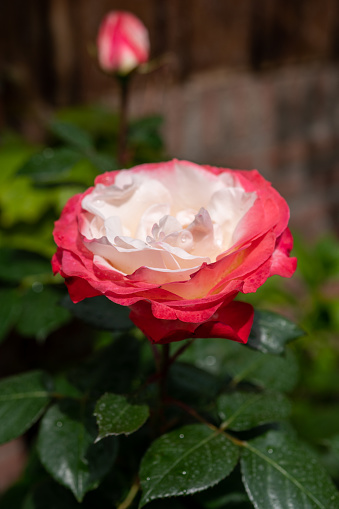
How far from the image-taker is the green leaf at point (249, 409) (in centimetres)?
44

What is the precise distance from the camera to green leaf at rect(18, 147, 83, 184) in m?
0.68

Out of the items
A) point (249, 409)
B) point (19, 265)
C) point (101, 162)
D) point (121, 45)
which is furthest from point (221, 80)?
point (249, 409)

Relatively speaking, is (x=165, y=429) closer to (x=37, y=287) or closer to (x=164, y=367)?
(x=164, y=367)

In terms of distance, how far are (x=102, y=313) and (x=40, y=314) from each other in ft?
0.83

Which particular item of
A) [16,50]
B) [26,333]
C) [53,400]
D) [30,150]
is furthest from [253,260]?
[16,50]

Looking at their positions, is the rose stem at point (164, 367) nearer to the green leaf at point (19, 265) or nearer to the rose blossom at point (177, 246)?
the rose blossom at point (177, 246)

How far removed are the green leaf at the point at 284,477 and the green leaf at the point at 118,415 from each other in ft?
0.35

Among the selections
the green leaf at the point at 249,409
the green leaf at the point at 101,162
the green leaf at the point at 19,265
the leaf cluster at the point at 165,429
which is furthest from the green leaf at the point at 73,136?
the green leaf at the point at 249,409

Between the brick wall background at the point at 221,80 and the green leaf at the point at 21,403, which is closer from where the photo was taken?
the green leaf at the point at 21,403

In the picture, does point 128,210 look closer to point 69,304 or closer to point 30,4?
point 69,304

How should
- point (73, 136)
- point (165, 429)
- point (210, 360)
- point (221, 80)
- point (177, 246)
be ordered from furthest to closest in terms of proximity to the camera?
point (221, 80), point (73, 136), point (210, 360), point (165, 429), point (177, 246)

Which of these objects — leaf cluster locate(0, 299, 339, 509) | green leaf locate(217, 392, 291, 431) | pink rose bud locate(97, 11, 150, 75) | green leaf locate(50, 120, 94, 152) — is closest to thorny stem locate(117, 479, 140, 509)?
leaf cluster locate(0, 299, 339, 509)

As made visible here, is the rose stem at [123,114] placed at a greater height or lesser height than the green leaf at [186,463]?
greater

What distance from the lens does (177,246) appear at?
0.37 meters
